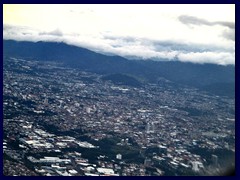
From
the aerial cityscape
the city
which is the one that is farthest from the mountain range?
the city

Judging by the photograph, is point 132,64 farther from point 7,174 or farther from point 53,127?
point 7,174

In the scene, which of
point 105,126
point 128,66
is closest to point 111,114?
point 105,126

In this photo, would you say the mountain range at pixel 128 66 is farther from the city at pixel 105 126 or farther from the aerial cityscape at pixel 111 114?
the city at pixel 105 126

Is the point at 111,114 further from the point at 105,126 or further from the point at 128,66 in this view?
the point at 128,66

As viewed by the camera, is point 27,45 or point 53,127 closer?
point 53,127
